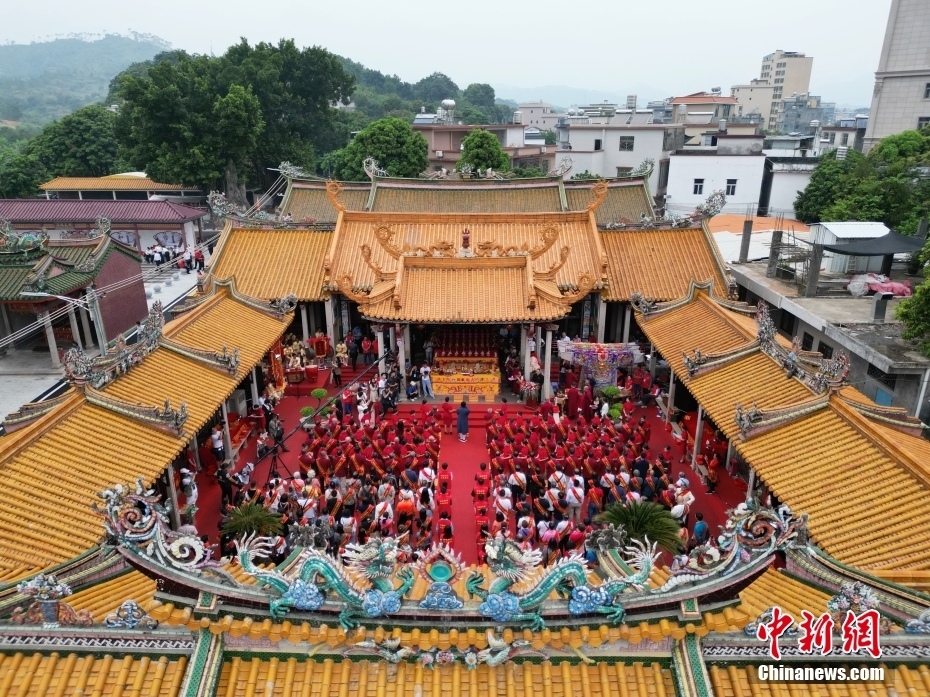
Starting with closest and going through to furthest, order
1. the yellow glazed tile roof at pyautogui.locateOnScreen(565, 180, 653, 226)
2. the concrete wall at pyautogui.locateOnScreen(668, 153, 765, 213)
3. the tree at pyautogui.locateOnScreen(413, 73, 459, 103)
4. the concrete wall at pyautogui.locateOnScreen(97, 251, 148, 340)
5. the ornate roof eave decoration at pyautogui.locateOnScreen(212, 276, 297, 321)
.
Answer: the ornate roof eave decoration at pyautogui.locateOnScreen(212, 276, 297, 321), the concrete wall at pyautogui.locateOnScreen(97, 251, 148, 340), the yellow glazed tile roof at pyautogui.locateOnScreen(565, 180, 653, 226), the concrete wall at pyautogui.locateOnScreen(668, 153, 765, 213), the tree at pyautogui.locateOnScreen(413, 73, 459, 103)

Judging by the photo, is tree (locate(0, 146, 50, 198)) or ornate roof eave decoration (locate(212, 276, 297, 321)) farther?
tree (locate(0, 146, 50, 198))

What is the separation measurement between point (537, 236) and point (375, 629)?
17251 mm

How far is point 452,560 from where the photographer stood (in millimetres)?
5594

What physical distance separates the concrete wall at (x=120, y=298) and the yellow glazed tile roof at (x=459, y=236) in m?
9.35

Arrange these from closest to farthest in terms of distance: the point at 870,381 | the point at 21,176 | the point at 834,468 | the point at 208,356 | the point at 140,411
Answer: the point at 834,468, the point at 140,411, the point at 208,356, the point at 870,381, the point at 21,176

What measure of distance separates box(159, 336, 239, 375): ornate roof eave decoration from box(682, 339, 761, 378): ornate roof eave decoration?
34.9 ft

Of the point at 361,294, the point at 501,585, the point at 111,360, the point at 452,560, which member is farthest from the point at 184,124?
the point at 501,585

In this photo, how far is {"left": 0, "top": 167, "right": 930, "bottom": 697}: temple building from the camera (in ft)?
17.9

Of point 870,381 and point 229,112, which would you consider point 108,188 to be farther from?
point 870,381

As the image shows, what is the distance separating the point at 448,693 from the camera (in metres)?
5.41

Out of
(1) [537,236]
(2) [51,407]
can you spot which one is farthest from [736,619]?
(1) [537,236]

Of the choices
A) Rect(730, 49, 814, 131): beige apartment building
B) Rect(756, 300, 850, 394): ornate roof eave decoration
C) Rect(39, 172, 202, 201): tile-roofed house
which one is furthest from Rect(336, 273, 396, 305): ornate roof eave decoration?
Rect(730, 49, 814, 131): beige apartment building

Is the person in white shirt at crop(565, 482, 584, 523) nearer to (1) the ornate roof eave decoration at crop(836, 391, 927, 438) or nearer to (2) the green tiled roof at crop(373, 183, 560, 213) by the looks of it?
(1) the ornate roof eave decoration at crop(836, 391, 927, 438)

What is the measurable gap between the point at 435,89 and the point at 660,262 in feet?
417
